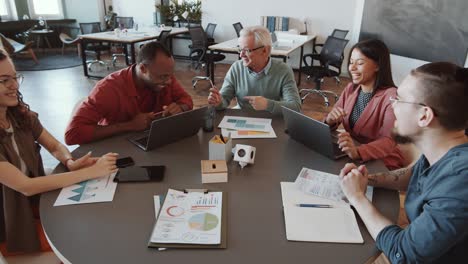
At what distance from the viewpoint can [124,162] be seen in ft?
5.09

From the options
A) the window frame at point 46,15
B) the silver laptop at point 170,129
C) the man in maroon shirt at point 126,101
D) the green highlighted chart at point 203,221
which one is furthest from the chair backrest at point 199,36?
the green highlighted chart at point 203,221

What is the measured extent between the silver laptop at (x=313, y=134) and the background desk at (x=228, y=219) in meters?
0.05

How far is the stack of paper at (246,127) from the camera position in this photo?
1915mm

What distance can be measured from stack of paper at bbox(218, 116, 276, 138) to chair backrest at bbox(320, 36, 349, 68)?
3.62 meters

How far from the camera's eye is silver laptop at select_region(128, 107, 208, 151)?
166 cm

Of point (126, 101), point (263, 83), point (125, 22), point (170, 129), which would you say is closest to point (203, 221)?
point (170, 129)

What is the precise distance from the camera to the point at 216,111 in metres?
2.28

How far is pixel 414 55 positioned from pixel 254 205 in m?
5.02

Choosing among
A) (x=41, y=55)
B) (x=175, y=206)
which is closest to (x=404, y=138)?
(x=175, y=206)

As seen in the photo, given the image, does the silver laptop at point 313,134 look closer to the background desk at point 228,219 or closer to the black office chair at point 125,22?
the background desk at point 228,219

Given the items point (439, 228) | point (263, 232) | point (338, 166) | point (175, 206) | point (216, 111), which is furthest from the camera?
point (216, 111)

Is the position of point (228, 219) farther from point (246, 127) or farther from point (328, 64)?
point (328, 64)

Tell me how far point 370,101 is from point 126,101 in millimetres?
1418

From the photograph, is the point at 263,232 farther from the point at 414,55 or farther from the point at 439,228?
the point at 414,55
